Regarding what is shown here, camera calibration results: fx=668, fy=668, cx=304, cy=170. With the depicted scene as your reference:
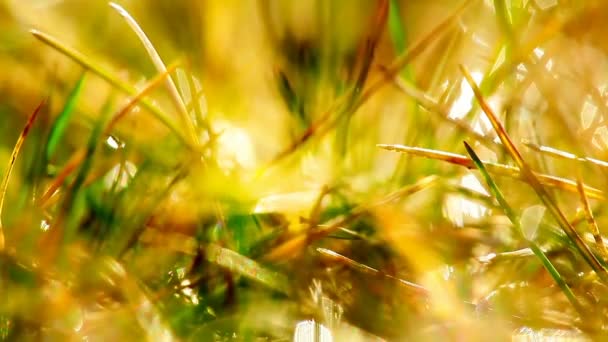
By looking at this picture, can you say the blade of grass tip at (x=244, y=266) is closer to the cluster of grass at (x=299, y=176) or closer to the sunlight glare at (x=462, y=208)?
the cluster of grass at (x=299, y=176)

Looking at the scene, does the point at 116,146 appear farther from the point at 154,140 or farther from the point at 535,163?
the point at 535,163

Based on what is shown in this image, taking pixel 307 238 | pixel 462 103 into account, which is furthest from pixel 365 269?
pixel 462 103

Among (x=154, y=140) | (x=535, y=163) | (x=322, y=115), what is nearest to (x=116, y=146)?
(x=154, y=140)

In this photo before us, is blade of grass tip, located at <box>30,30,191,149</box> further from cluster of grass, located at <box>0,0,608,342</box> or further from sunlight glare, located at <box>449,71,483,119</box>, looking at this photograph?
sunlight glare, located at <box>449,71,483,119</box>

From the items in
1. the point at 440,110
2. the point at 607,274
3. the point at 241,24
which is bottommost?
the point at 607,274

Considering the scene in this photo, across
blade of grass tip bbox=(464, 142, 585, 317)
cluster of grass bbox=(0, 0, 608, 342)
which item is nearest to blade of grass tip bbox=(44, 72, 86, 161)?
cluster of grass bbox=(0, 0, 608, 342)

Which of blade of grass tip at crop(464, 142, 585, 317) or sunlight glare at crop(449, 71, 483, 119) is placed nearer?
blade of grass tip at crop(464, 142, 585, 317)

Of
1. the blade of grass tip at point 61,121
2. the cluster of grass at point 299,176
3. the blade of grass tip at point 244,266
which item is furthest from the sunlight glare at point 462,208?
the blade of grass tip at point 61,121
